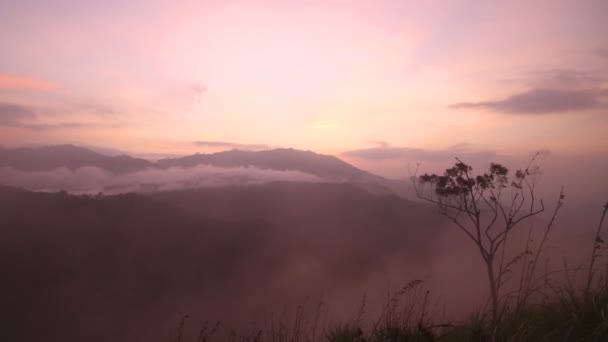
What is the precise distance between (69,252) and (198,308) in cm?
8485

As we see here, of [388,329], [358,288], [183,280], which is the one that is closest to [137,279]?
[183,280]

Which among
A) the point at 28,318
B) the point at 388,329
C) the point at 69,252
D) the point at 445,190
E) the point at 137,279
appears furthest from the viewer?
the point at 69,252

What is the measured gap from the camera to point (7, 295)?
15950cm

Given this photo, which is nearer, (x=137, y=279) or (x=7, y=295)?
(x=7, y=295)

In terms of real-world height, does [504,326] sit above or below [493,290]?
above

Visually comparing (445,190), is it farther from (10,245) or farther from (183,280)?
(10,245)

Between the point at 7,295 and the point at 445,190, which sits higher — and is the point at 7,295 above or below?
below

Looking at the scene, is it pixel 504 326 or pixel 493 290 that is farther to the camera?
pixel 493 290

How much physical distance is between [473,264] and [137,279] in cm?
15120

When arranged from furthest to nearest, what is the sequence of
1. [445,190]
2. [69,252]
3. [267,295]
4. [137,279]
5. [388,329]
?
[69,252]
[137,279]
[267,295]
[445,190]
[388,329]

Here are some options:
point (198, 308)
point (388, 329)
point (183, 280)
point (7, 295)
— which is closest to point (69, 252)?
point (7, 295)

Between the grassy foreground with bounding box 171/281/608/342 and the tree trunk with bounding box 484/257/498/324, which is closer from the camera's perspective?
the grassy foreground with bounding box 171/281/608/342

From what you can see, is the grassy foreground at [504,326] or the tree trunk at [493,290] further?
the tree trunk at [493,290]

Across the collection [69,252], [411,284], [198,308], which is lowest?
[198,308]
